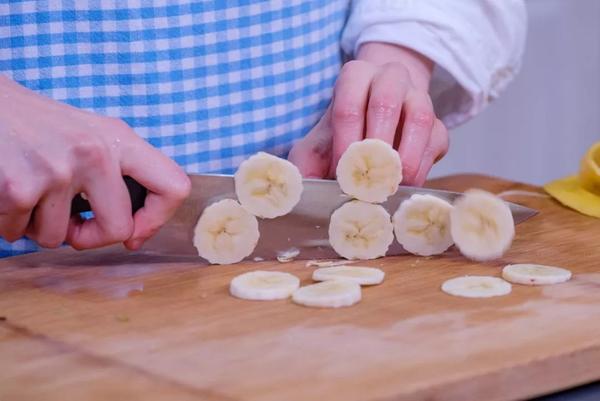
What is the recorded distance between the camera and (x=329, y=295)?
1.21 meters

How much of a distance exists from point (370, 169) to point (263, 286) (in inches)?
8.4

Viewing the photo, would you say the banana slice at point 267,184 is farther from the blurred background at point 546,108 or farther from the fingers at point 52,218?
the blurred background at point 546,108

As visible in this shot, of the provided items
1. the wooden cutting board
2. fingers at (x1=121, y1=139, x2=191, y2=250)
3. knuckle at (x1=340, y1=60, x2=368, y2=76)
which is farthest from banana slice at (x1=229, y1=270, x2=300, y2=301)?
knuckle at (x1=340, y1=60, x2=368, y2=76)

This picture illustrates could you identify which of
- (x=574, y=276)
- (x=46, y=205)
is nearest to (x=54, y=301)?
Result: (x=46, y=205)

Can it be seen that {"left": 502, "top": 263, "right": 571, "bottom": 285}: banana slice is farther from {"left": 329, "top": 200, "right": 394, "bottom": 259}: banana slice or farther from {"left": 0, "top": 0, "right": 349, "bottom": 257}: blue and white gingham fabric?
{"left": 0, "top": 0, "right": 349, "bottom": 257}: blue and white gingham fabric

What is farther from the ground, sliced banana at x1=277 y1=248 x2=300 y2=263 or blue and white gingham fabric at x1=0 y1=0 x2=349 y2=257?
blue and white gingham fabric at x1=0 y1=0 x2=349 y2=257

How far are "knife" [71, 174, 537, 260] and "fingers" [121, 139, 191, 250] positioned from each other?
0.04 m

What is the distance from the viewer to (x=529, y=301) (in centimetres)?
121

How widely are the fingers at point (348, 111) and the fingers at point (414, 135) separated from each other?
5 cm

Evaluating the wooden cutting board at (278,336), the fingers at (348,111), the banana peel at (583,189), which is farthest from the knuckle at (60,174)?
the banana peel at (583,189)

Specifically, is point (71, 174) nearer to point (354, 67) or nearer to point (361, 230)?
point (361, 230)

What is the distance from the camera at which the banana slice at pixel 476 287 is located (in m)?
1.23

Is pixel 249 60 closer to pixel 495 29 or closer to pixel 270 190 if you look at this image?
pixel 270 190

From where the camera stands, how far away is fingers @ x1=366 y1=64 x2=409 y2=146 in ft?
4.79
